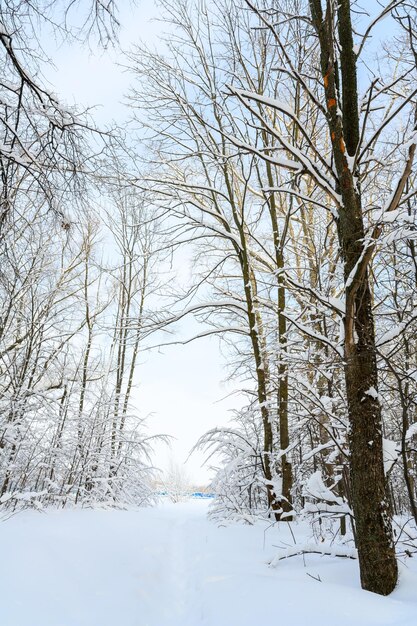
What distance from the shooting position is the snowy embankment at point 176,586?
150 cm

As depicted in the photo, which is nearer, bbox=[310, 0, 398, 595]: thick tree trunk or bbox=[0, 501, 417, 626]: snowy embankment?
bbox=[0, 501, 417, 626]: snowy embankment

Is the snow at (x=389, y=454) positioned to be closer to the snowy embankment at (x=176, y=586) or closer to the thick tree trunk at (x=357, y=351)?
the thick tree trunk at (x=357, y=351)

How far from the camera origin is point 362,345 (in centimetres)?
182

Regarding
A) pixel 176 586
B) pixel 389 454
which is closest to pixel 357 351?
pixel 389 454

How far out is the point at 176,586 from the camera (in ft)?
7.79

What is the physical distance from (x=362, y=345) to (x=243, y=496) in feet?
17.3

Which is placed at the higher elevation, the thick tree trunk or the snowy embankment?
the thick tree trunk

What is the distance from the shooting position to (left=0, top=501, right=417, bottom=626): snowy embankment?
150 cm

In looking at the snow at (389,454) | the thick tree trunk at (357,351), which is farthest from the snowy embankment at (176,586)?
the snow at (389,454)

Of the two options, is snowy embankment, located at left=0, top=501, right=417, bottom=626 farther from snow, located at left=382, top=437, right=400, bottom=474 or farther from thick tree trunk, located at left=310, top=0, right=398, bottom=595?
snow, located at left=382, top=437, right=400, bottom=474

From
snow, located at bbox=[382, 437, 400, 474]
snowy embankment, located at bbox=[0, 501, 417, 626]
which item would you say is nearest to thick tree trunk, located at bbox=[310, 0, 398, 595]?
snow, located at bbox=[382, 437, 400, 474]

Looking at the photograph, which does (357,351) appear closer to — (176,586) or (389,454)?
(389,454)

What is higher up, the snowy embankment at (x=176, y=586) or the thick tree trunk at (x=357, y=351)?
the thick tree trunk at (x=357, y=351)

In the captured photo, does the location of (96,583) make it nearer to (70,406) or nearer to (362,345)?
(362,345)
